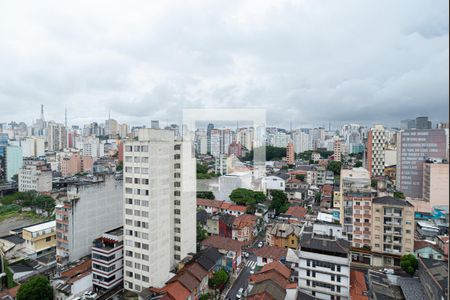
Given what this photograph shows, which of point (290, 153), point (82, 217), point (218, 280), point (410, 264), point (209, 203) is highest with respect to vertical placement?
point (290, 153)

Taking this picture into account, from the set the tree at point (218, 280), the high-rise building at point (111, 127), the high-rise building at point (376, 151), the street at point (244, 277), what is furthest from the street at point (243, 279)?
the high-rise building at point (111, 127)

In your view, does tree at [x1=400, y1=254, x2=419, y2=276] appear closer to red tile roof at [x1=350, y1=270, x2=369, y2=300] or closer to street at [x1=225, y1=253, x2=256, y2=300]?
red tile roof at [x1=350, y1=270, x2=369, y2=300]

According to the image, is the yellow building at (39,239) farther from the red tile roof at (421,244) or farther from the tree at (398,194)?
the tree at (398,194)

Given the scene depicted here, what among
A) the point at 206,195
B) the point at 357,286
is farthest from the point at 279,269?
the point at 206,195

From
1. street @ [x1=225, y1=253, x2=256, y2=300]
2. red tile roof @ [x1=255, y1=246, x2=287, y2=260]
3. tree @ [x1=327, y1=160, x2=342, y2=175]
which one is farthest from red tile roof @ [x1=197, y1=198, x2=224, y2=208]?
tree @ [x1=327, y1=160, x2=342, y2=175]

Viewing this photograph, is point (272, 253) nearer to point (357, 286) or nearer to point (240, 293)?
point (240, 293)
